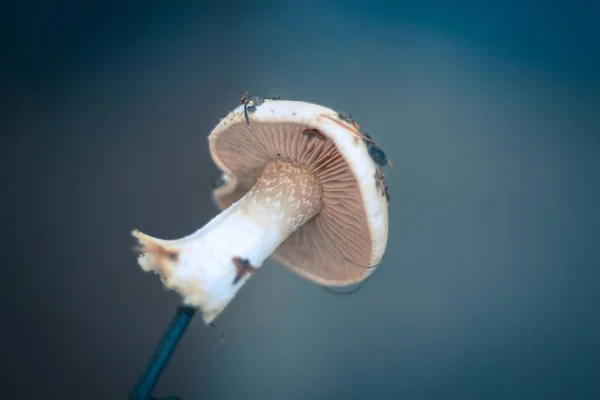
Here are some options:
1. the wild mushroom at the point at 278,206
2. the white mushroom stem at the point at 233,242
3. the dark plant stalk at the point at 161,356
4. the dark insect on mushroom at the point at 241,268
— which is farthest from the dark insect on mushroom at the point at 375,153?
the dark plant stalk at the point at 161,356

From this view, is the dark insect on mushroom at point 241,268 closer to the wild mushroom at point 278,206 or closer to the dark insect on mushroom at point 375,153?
the wild mushroom at point 278,206

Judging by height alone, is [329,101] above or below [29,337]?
above

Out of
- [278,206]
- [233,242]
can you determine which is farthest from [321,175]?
[233,242]

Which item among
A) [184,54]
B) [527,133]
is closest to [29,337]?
[184,54]

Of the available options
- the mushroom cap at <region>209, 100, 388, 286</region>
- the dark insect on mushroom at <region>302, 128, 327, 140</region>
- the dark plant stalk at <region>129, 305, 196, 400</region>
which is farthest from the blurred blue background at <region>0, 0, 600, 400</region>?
the dark insect on mushroom at <region>302, 128, 327, 140</region>

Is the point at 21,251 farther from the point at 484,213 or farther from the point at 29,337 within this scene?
the point at 484,213

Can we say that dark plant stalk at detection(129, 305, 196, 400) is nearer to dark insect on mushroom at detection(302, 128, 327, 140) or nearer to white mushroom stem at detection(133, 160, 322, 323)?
white mushroom stem at detection(133, 160, 322, 323)
